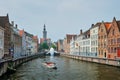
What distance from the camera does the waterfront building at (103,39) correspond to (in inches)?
2975

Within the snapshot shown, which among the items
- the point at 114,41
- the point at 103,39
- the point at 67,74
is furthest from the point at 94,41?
the point at 67,74

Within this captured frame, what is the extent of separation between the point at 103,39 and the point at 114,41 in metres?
11.1

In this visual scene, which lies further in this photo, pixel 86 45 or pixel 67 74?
pixel 86 45

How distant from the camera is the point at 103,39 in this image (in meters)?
78.5

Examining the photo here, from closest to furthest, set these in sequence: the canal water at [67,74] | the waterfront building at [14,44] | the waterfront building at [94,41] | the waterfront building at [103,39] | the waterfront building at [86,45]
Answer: the canal water at [67,74], the waterfront building at [14,44], the waterfront building at [103,39], the waterfront building at [94,41], the waterfront building at [86,45]

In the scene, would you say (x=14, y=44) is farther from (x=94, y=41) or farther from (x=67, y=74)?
(x=67, y=74)

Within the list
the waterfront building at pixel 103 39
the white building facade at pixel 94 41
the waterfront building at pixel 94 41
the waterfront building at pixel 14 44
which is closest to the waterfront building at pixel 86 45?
Result: the waterfront building at pixel 94 41

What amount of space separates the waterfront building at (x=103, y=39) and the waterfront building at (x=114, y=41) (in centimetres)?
378

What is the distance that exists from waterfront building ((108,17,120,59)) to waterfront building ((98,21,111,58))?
3.78 metres

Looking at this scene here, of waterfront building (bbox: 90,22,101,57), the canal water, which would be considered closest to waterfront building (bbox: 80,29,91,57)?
waterfront building (bbox: 90,22,101,57)

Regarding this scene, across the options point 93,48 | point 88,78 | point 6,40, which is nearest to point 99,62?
point 93,48

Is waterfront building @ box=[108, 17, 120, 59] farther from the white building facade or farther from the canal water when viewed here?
the white building facade

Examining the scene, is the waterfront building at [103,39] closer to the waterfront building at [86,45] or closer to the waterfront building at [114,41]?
the waterfront building at [114,41]

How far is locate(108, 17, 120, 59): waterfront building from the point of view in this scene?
6469 cm
